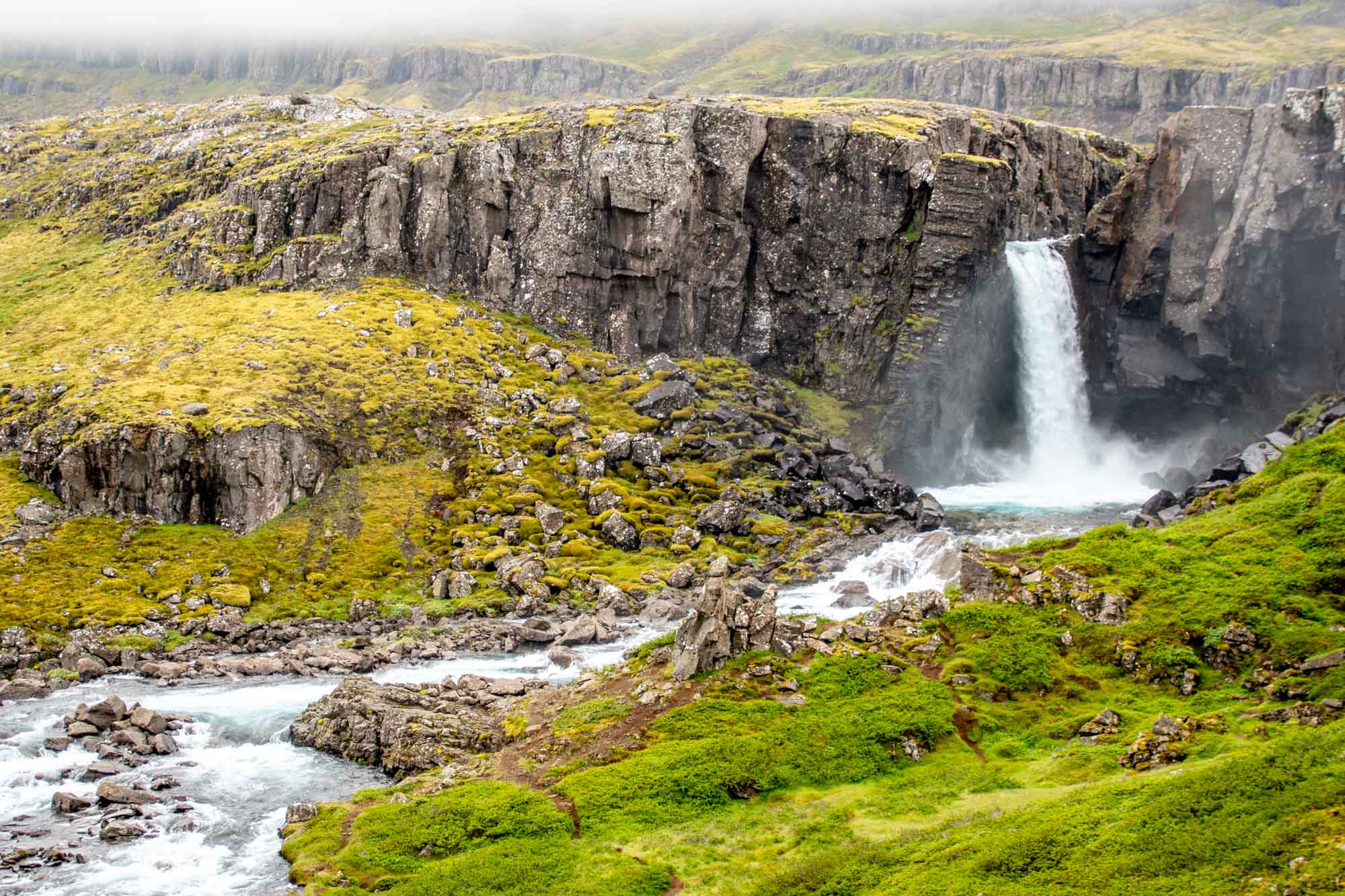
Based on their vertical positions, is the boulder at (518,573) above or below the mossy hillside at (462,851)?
below

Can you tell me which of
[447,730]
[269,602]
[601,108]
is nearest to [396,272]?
[601,108]

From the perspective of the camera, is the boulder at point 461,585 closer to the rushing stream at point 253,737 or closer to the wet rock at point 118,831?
the rushing stream at point 253,737

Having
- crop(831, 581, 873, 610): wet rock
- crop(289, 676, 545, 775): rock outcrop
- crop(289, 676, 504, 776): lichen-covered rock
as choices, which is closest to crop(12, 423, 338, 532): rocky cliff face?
crop(289, 676, 504, 776): lichen-covered rock

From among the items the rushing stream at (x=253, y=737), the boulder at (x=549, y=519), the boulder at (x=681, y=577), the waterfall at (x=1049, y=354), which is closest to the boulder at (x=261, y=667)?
the rushing stream at (x=253, y=737)

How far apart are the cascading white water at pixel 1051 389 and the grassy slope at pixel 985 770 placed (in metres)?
51.0

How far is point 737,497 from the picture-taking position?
73250 mm

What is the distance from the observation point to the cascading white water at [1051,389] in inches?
3637

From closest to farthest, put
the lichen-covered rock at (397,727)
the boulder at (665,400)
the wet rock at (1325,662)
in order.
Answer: the wet rock at (1325,662) < the lichen-covered rock at (397,727) < the boulder at (665,400)

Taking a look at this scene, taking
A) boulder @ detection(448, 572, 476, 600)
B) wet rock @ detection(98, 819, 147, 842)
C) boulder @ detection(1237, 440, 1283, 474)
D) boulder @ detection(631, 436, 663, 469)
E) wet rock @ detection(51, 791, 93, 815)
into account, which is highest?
boulder @ detection(1237, 440, 1283, 474)

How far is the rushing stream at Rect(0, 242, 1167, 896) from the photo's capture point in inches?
1223

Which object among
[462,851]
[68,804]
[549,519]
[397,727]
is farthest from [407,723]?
[549,519]

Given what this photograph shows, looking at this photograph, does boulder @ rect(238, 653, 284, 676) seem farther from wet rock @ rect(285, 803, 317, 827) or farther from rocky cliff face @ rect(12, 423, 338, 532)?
wet rock @ rect(285, 803, 317, 827)

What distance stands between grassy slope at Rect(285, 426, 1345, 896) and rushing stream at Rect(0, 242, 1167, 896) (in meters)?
3.31

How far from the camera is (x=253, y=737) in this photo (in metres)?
42.4
